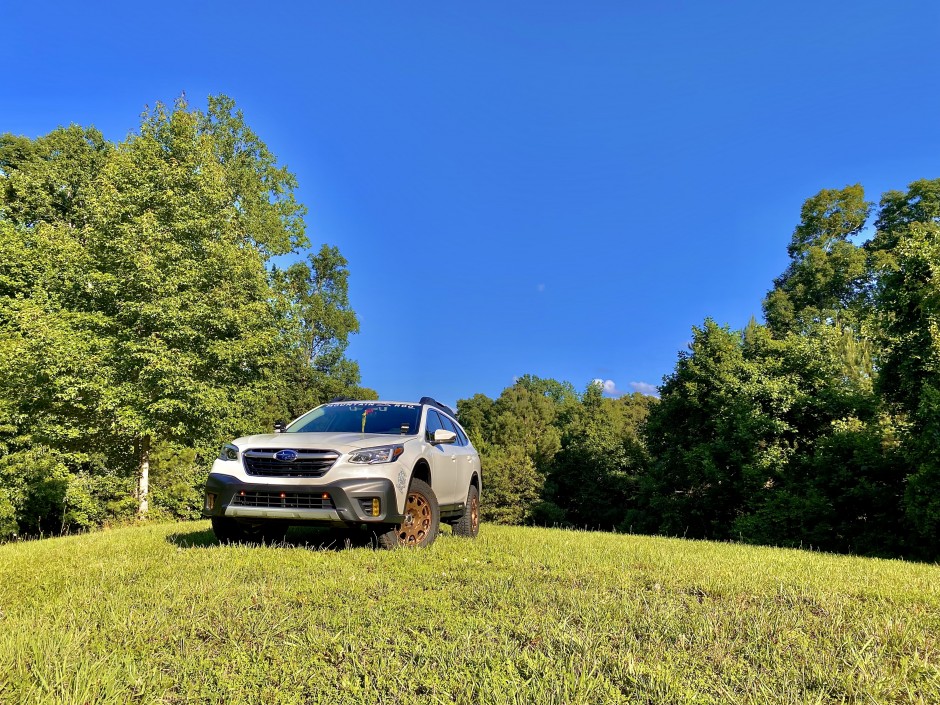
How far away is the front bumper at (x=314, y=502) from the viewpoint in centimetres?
557

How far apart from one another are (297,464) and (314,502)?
445 mm

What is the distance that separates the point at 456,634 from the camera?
3.02m

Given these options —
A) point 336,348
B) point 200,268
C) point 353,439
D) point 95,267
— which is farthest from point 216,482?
point 336,348

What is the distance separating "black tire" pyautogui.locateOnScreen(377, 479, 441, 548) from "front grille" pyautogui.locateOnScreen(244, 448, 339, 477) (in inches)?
38.8

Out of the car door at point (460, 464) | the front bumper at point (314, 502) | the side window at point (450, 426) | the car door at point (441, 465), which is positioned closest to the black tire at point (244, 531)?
the front bumper at point (314, 502)

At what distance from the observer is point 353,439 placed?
6.17 m

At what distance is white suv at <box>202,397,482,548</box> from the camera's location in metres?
5.63

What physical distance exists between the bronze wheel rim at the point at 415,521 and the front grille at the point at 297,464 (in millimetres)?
1011

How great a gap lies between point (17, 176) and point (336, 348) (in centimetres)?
2122

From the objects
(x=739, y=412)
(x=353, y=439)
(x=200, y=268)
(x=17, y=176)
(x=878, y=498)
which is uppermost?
(x=17, y=176)

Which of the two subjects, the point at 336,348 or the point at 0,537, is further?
the point at 336,348

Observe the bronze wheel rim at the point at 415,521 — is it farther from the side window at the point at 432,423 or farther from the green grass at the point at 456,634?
the green grass at the point at 456,634

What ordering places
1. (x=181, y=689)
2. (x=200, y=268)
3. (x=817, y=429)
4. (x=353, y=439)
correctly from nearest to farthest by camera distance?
(x=181, y=689), (x=353, y=439), (x=200, y=268), (x=817, y=429)

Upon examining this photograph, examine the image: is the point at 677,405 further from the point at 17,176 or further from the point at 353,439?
the point at 17,176
